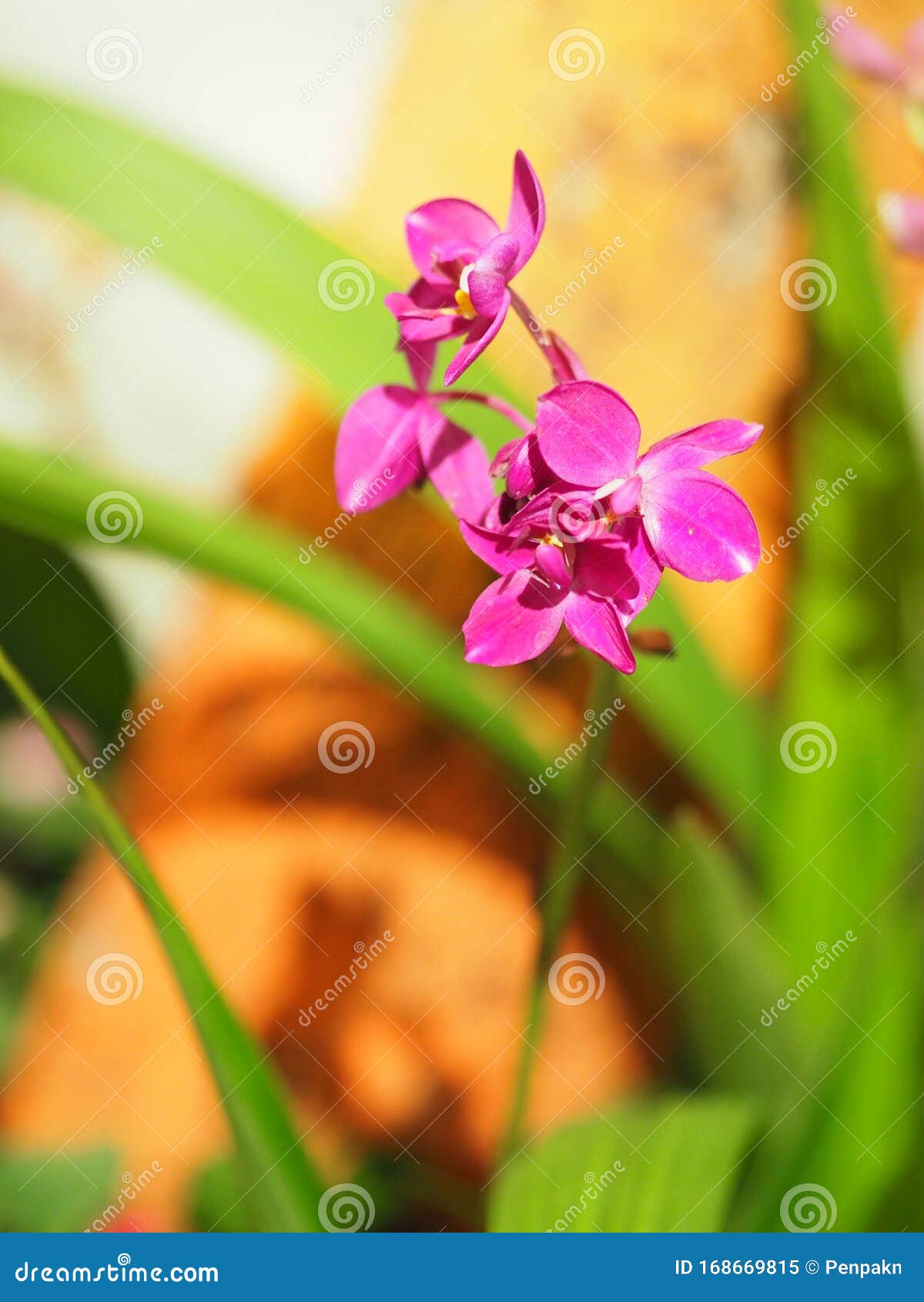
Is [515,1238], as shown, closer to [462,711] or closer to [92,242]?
[462,711]

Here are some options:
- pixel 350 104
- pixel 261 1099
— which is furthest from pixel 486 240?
pixel 350 104
